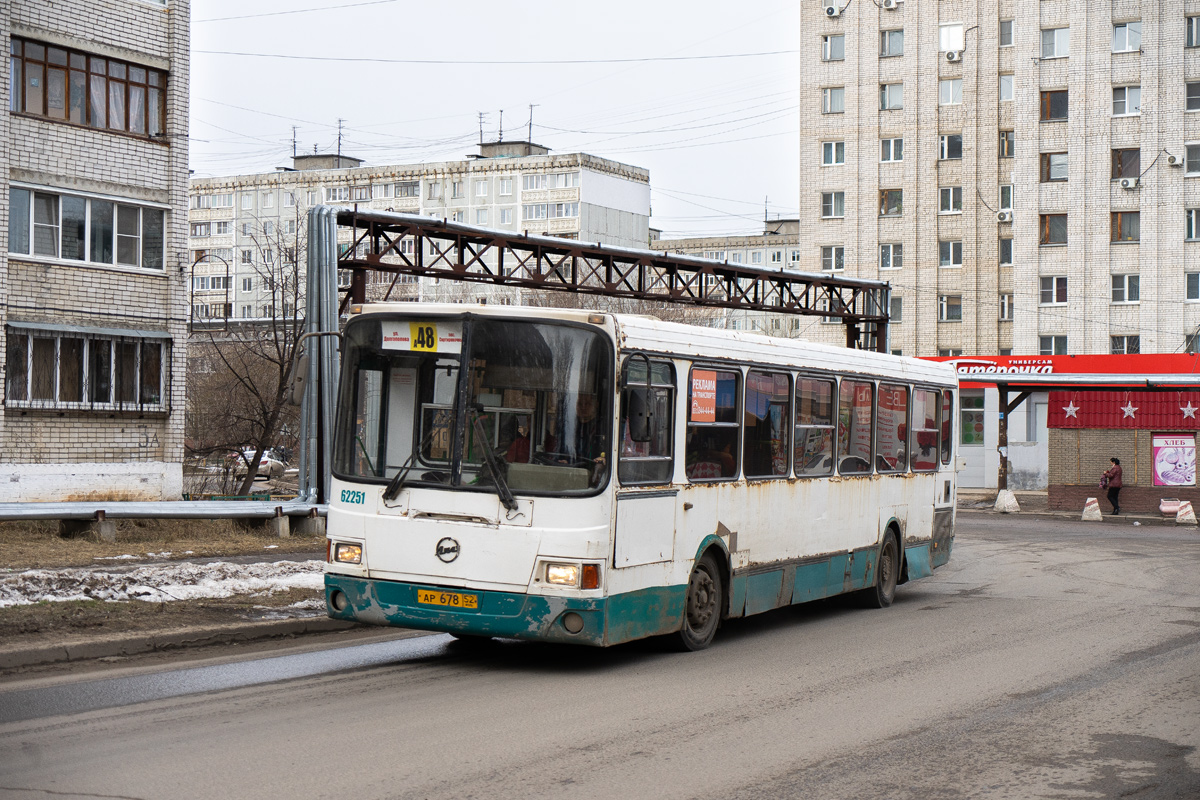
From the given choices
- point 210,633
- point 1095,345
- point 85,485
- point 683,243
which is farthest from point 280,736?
point 683,243

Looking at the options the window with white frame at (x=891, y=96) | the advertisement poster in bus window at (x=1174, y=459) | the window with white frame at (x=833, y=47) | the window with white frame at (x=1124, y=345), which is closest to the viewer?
the advertisement poster in bus window at (x=1174, y=459)

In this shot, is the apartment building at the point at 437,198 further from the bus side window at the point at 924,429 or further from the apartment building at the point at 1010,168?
the bus side window at the point at 924,429

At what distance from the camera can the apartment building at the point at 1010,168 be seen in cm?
5375

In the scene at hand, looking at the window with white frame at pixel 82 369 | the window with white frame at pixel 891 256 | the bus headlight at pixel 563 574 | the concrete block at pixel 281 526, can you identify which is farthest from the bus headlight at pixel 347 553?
the window with white frame at pixel 891 256

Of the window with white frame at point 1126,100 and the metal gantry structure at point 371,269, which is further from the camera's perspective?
the window with white frame at point 1126,100

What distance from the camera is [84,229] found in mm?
27969

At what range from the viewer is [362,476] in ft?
34.6

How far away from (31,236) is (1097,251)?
40953 millimetres

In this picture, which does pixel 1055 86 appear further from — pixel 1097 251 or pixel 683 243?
pixel 683 243

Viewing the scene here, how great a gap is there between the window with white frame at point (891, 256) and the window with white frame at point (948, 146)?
412 cm

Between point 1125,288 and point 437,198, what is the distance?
178ft

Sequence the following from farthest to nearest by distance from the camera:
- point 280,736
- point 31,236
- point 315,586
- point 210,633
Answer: point 31,236 < point 315,586 < point 210,633 < point 280,736

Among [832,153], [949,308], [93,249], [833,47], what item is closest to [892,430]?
[93,249]

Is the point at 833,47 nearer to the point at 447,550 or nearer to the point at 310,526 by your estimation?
the point at 310,526
